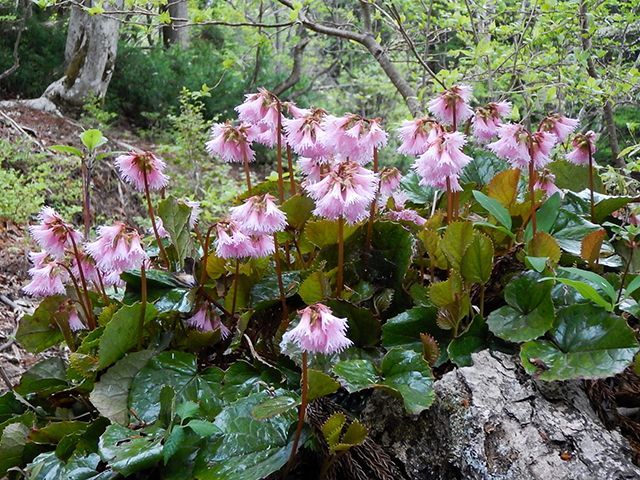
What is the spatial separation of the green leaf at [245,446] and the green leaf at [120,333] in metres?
0.28

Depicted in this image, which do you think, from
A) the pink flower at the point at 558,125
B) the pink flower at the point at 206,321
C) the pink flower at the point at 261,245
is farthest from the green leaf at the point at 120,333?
the pink flower at the point at 558,125

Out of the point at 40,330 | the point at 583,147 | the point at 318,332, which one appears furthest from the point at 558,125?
the point at 40,330

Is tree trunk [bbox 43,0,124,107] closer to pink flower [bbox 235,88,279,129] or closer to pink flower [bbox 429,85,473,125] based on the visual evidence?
pink flower [bbox 235,88,279,129]

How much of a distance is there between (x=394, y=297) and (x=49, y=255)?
844 millimetres

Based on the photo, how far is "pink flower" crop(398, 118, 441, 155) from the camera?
1.32 meters

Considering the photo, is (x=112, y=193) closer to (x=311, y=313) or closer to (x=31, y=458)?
(x=31, y=458)

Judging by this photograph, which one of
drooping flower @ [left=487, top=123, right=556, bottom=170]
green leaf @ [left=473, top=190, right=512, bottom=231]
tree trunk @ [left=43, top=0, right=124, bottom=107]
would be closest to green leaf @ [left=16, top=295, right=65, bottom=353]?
green leaf @ [left=473, top=190, right=512, bottom=231]

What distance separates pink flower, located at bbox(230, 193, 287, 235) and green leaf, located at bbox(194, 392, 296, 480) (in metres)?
0.31

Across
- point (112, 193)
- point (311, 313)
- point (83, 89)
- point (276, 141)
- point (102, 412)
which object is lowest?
point (112, 193)

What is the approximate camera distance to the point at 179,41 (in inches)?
437

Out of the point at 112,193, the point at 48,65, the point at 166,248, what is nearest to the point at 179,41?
the point at 48,65

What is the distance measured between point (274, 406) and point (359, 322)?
321 millimetres

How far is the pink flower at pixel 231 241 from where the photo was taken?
1221 mm

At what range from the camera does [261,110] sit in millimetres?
1383
